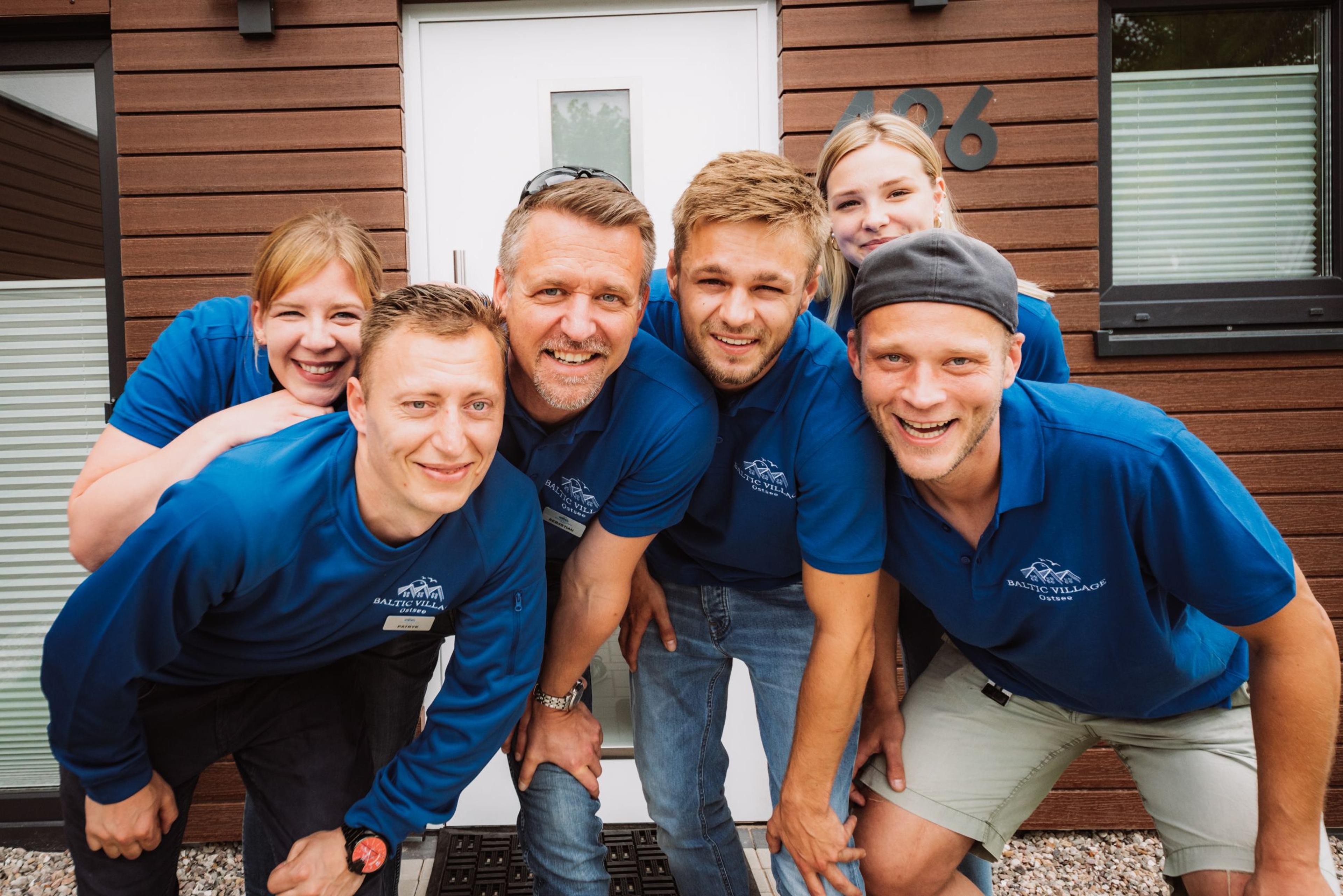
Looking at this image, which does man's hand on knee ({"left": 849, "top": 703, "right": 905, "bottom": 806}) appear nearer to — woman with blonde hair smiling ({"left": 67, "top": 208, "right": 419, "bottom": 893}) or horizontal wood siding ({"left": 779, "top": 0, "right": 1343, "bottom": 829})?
woman with blonde hair smiling ({"left": 67, "top": 208, "right": 419, "bottom": 893})

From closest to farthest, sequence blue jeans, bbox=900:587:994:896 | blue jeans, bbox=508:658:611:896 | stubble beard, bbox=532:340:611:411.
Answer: stubble beard, bbox=532:340:611:411 → blue jeans, bbox=508:658:611:896 → blue jeans, bbox=900:587:994:896

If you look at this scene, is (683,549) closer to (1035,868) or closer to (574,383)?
(574,383)

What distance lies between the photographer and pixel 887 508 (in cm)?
196

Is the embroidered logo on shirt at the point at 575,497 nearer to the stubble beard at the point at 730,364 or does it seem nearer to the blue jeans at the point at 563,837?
the stubble beard at the point at 730,364

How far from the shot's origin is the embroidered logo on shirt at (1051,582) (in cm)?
180

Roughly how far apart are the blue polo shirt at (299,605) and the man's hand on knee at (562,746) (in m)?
0.26

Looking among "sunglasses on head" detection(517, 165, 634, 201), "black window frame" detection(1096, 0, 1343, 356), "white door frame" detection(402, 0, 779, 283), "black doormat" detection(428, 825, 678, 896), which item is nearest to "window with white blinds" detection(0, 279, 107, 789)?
"white door frame" detection(402, 0, 779, 283)

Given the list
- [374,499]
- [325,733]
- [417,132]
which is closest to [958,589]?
[374,499]

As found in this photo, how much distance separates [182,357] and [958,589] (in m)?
1.87

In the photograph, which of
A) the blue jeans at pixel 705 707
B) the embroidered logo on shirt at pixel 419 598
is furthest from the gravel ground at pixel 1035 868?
the embroidered logo on shirt at pixel 419 598

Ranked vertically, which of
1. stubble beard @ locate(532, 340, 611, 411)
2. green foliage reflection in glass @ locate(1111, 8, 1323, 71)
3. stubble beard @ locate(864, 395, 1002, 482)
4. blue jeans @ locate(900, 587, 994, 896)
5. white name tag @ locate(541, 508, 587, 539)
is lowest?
blue jeans @ locate(900, 587, 994, 896)

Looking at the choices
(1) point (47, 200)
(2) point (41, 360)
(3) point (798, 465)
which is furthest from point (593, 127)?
(2) point (41, 360)

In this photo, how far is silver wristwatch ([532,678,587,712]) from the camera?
2201mm

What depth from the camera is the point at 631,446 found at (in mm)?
1854
